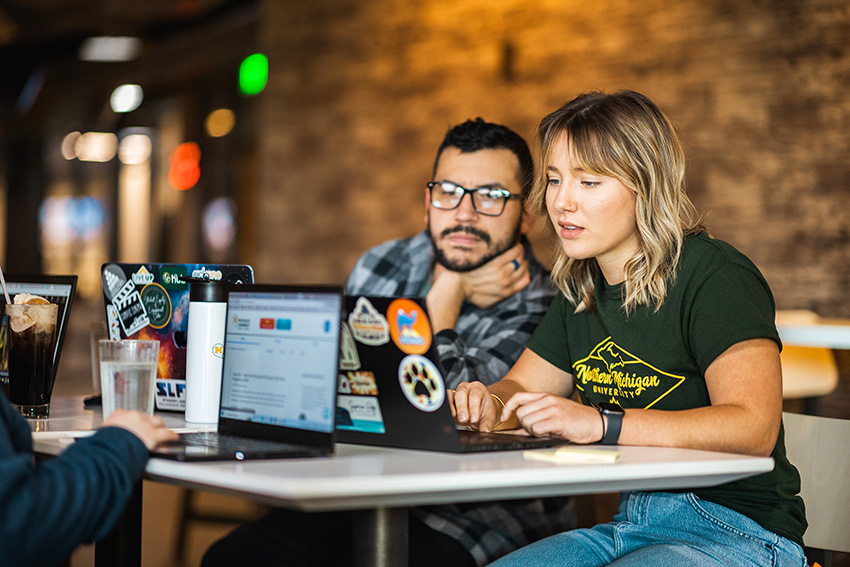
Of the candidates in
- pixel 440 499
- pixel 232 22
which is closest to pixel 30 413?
pixel 440 499

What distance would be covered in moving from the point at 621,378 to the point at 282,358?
0.69 m

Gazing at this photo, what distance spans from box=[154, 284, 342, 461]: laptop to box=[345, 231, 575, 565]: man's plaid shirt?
0.53 metres

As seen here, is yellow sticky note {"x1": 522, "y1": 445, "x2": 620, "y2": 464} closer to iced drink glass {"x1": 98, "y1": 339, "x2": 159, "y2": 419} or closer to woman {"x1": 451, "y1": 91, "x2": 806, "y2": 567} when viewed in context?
woman {"x1": 451, "y1": 91, "x2": 806, "y2": 567}

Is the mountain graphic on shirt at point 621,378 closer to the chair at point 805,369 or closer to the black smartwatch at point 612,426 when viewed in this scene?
the black smartwatch at point 612,426

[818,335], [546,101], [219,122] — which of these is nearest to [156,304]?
[818,335]

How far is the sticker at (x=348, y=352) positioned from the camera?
140cm

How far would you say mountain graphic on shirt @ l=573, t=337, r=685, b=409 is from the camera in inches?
62.9

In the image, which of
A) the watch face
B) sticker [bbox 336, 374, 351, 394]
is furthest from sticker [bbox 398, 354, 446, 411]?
the watch face

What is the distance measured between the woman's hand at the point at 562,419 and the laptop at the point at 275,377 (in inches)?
15.4

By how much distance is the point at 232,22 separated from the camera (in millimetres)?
8516

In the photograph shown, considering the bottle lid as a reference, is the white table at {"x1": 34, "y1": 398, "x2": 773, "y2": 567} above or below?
below

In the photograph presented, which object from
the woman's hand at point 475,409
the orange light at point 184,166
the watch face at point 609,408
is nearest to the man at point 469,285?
the woman's hand at point 475,409

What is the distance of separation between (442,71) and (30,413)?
4.27m

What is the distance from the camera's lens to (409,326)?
4.37 feet
